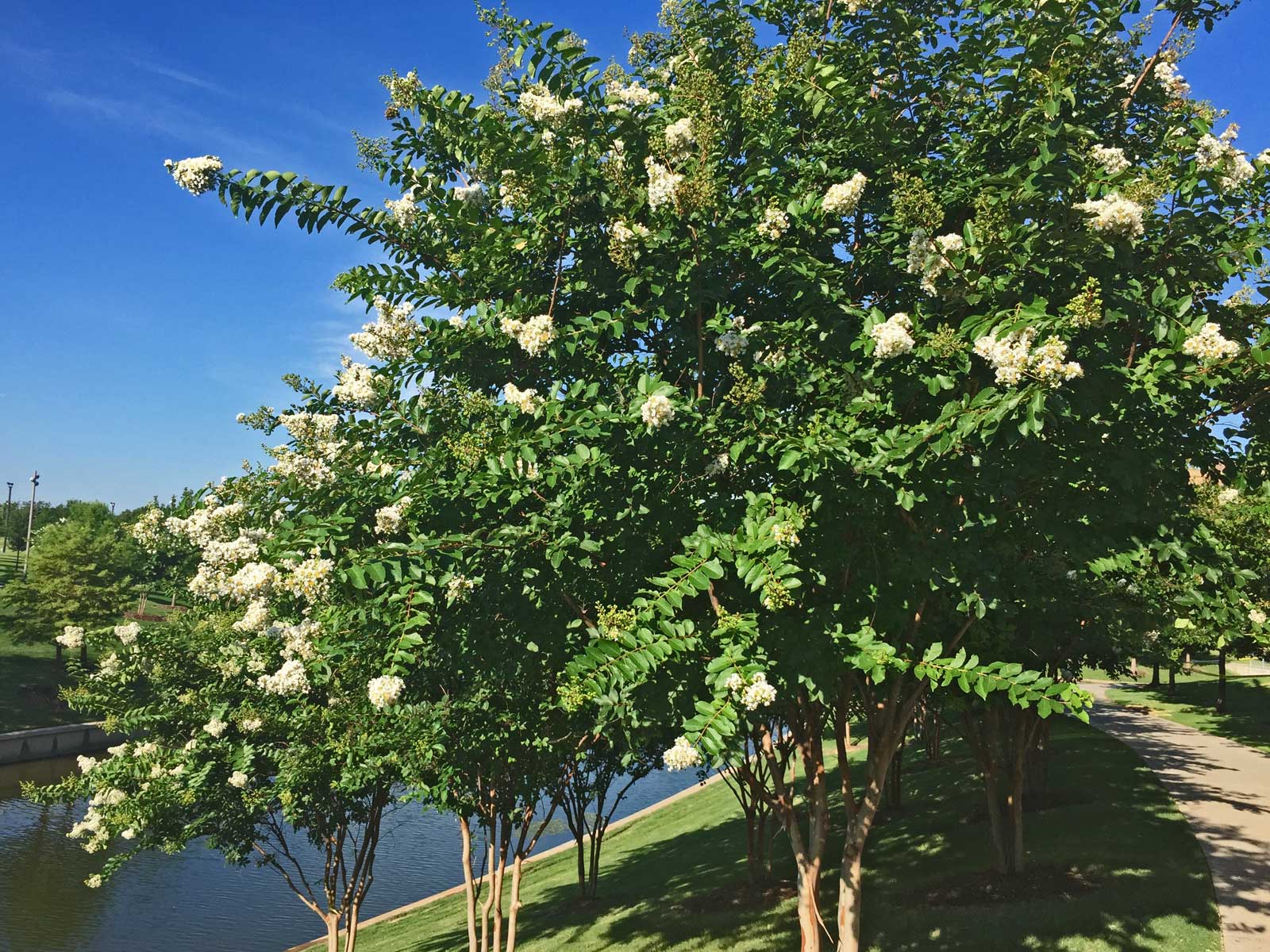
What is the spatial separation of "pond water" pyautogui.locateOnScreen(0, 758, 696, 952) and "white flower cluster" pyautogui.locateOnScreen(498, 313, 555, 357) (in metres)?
20.0

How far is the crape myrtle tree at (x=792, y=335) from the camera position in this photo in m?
5.21

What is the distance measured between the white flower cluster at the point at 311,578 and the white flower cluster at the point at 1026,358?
13.9 feet

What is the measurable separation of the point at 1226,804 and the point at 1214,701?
69.6ft

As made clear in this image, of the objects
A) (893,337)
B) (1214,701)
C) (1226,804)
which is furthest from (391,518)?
(1214,701)

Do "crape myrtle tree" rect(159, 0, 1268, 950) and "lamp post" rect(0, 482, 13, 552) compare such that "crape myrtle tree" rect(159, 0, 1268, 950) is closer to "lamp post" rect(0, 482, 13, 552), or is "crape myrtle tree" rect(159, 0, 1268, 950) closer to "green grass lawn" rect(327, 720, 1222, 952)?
Answer: "green grass lawn" rect(327, 720, 1222, 952)

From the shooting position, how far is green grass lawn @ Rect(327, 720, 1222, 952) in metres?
9.76

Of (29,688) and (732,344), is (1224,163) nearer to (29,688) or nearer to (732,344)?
(732,344)

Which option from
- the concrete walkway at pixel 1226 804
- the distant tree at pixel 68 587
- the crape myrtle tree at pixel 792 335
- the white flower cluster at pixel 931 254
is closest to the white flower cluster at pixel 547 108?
the crape myrtle tree at pixel 792 335

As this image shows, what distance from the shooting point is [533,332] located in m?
5.82

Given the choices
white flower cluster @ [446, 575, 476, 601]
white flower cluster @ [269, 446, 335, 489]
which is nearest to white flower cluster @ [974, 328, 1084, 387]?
white flower cluster @ [446, 575, 476, 601]

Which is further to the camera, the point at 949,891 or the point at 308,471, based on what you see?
the point at 949,891

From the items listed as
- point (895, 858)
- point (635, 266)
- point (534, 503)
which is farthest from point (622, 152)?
point (895, 858)

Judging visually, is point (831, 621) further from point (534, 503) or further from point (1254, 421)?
point (1254, 421)

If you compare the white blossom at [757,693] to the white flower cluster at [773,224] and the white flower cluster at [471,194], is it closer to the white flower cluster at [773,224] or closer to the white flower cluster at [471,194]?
the white flower cluster at [773,224]
